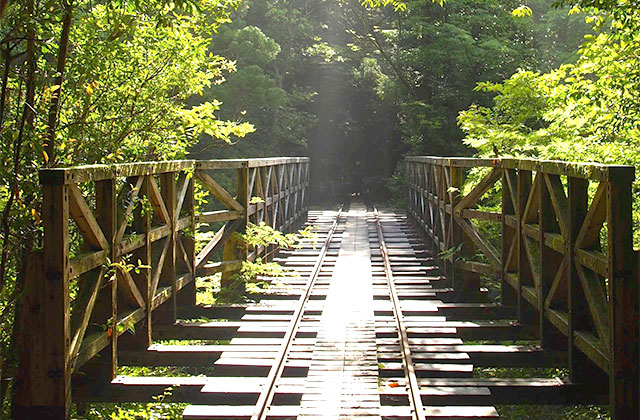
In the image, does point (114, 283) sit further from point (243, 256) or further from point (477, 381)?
point (243, 256)

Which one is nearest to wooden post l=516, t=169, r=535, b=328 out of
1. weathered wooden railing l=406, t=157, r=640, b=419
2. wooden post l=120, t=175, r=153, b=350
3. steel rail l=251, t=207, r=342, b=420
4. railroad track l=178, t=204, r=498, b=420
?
weathered wooden railing l=406, t=157, r=640, b=419

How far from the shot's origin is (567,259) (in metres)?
5.75

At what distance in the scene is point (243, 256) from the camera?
9.91 m

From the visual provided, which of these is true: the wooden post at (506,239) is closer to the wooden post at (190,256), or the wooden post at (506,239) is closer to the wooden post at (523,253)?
the wooden post at (523,253)

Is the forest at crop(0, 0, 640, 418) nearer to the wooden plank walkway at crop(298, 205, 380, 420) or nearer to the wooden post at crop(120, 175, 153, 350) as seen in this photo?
the wooden post at crop(120, 175, 153, 350)

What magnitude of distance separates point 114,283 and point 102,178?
86 centimetres

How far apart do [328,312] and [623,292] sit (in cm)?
351

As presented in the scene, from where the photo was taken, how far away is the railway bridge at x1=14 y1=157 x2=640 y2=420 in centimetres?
475

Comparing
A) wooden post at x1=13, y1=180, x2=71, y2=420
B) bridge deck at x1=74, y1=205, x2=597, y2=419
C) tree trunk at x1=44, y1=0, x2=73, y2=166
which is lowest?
bridge deck at x1=74, y1=205, x2=597, y2=419

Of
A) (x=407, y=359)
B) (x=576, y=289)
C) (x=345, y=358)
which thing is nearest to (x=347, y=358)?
(x=345, y=358)

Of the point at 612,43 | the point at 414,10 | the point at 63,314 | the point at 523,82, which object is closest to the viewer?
the point at 63,314

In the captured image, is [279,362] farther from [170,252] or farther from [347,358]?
[170,252]

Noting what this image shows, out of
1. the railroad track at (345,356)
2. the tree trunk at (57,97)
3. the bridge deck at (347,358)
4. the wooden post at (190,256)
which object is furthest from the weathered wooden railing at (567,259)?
the tree trunk at (57,97)

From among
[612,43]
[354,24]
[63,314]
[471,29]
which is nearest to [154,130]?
[63,314]
